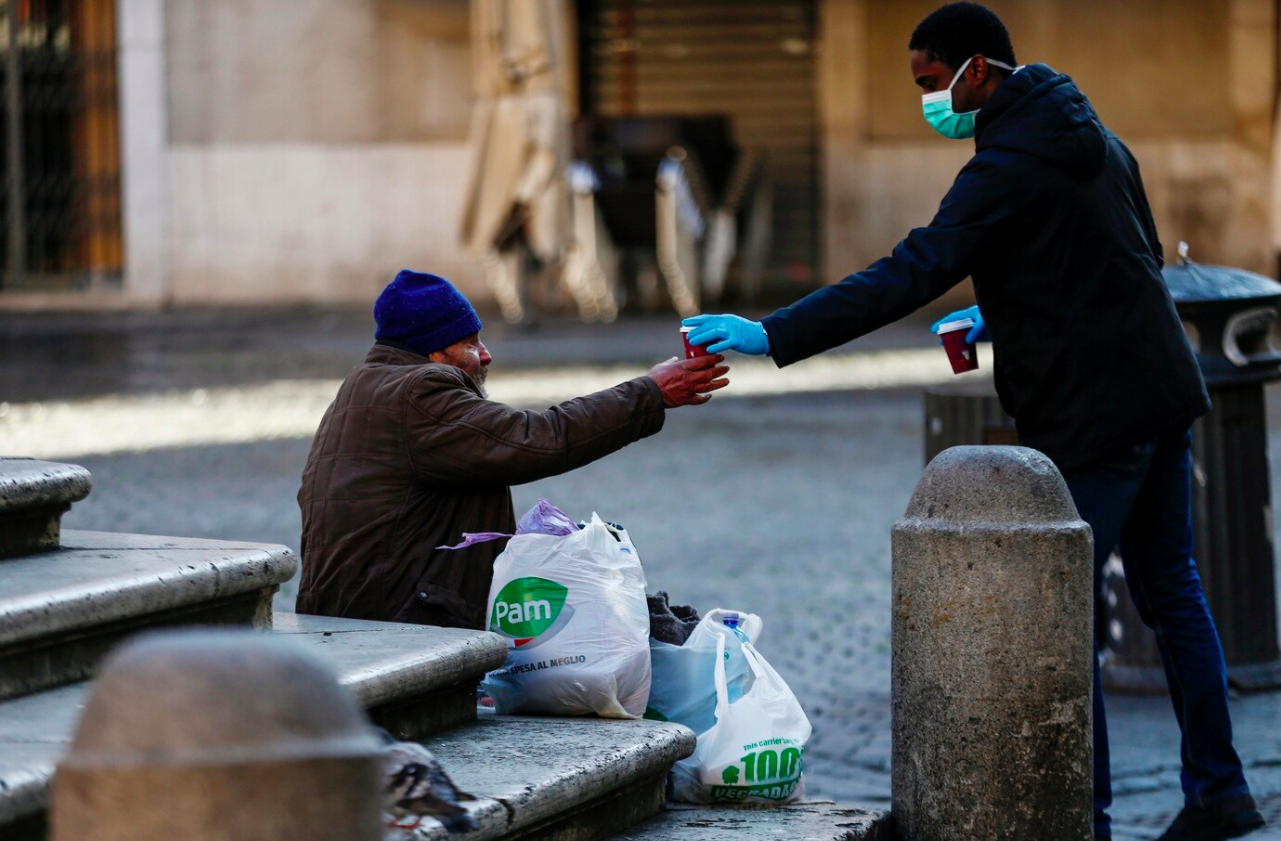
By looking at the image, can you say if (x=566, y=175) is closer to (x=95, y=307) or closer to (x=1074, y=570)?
(x=95, y=307)

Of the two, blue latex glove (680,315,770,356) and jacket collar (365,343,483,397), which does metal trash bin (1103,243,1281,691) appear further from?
jacket collar (365,343,483,397)

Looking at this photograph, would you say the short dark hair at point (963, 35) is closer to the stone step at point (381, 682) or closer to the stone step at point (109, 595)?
the stone step at point (381, 682)

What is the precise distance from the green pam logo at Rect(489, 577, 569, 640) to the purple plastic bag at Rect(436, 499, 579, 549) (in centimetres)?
11

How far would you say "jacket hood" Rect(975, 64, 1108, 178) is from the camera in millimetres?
3939

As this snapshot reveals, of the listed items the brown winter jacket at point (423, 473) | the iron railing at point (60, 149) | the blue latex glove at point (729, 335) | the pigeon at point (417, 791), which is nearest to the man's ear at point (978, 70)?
the blue latex glove at point (729, 335)

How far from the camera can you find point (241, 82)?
20250 mm

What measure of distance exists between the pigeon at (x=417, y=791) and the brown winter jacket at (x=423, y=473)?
3.34ft

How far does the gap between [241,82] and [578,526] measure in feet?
56.8

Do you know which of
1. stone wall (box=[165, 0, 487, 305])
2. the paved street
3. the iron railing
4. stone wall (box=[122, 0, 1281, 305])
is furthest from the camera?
the iron railing

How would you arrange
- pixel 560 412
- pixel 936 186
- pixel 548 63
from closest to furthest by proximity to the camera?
1. pixel 560 412
2. pixel 548 63
3. pixel 936 186

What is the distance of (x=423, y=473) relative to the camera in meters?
3.92

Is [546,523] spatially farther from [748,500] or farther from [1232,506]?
[748,500]

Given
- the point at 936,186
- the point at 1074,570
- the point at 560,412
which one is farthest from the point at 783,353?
the point at 936,186

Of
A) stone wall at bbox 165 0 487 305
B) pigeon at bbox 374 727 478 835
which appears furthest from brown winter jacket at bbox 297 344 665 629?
stone wall at bbox 165 0 487 305
